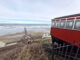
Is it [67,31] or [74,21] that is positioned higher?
[74,21]

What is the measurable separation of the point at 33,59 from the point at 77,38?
5.44 meters

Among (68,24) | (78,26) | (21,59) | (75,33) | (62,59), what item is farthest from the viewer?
(62,59)

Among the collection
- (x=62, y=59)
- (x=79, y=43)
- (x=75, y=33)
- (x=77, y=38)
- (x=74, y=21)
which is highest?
(x=74, y=21)

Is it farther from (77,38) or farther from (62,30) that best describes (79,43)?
(62,30)

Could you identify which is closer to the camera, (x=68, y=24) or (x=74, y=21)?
(x=74, y=21)

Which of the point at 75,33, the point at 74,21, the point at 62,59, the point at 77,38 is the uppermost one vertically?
the point at 74,21

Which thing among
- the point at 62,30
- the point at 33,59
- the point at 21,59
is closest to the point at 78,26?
the point at 62,30

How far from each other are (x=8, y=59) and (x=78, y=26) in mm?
8628

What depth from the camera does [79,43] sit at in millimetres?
6383

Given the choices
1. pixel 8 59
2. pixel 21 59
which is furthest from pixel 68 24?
pixel 8 59

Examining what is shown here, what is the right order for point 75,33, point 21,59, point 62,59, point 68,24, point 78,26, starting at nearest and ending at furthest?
1. point 78,26
2. point 75,33
3. point 68,24
4. point 21,59
5. point 62,59

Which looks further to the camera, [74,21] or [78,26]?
[74,21]

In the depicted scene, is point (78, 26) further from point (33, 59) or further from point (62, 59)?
point (33, 59)

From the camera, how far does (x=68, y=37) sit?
7789 millimetres
